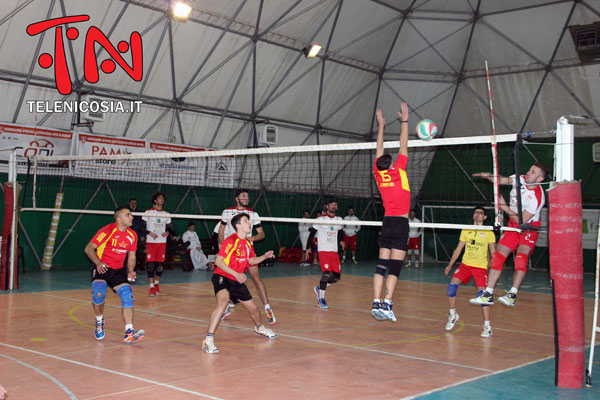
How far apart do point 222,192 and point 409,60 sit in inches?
367

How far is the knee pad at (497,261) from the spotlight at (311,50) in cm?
1338

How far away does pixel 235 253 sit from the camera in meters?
7.88

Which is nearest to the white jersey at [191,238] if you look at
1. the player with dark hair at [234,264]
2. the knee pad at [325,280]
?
the knee pad at [325,280]

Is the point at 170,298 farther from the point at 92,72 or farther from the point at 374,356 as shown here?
the point at 92,72

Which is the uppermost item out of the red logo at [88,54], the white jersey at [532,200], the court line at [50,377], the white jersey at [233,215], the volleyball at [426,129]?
the red logo at [88,54]

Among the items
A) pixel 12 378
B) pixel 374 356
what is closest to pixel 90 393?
pixel 12 378

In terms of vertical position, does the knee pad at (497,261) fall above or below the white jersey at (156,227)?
below

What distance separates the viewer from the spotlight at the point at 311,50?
2092cm

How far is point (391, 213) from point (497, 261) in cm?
208

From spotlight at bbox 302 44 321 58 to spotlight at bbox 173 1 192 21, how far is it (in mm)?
4886

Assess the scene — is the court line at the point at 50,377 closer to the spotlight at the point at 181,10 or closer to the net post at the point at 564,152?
the net post at the point at 564,152

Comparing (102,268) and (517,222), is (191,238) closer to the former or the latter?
(102,268)

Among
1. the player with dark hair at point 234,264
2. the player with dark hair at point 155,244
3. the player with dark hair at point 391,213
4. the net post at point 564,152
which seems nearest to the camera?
the net post at point 564,152

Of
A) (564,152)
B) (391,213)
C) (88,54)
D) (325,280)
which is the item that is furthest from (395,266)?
(88,54)
